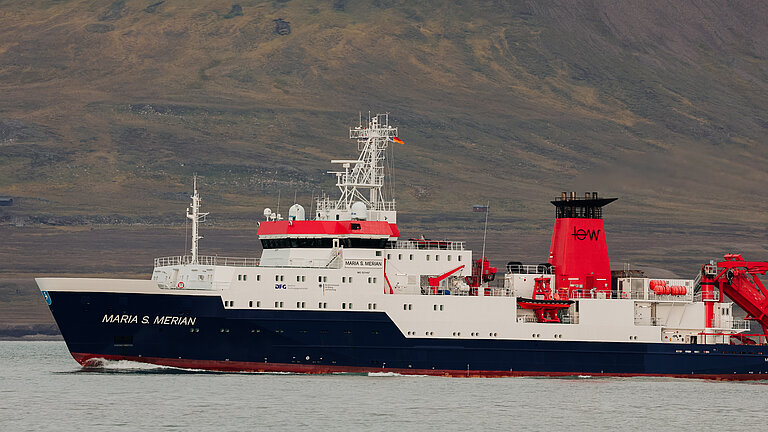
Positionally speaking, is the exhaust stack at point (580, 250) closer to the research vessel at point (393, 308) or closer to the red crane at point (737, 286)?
the research vessel at point (393, 308)

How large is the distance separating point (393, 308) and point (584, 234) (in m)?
9.88

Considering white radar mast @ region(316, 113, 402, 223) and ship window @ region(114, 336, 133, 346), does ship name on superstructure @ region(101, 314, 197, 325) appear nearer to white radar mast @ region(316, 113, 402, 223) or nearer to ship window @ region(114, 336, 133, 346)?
ship window @ region(114, 336, 133, 346)

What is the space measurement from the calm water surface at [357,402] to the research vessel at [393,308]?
0.83 meters

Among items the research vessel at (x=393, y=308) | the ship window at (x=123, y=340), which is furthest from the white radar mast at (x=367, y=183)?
the ship window at (x=123, y=340)

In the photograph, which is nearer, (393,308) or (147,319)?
(147,319)

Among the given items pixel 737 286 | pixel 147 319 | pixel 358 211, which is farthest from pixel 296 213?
pixel 737 286

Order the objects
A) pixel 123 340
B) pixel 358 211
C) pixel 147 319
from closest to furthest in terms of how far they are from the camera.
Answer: pixel 147 319, pixel 123 340, pixel 358 211

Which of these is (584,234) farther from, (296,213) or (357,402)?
(357,402)

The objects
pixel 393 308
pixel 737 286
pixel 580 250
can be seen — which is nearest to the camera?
pixel 393 308

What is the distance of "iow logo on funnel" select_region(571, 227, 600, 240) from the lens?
184ft

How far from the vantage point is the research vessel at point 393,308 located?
49562mm

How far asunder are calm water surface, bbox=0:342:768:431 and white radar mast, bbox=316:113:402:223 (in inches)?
256

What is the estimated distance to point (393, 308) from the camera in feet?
167

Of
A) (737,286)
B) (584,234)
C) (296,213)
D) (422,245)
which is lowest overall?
(737,286)
